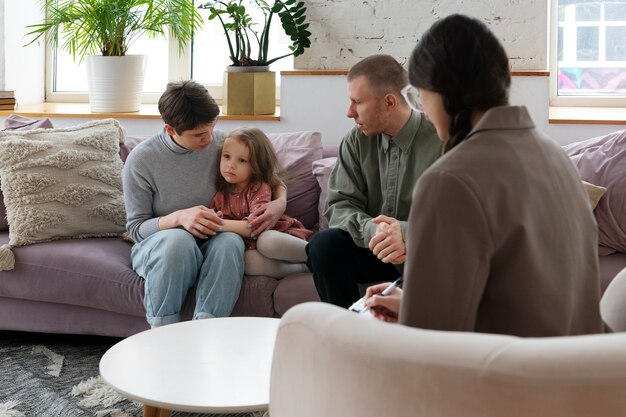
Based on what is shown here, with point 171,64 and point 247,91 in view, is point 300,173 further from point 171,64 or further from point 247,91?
point 171,64

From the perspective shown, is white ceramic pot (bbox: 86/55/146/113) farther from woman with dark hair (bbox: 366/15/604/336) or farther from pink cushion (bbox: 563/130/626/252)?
woman with dark hair (bbox: 366/15/604/336)

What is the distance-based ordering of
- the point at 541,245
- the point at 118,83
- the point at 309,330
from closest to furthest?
1. the point at 309,330
2. the point at 541,245
3. the point at 118,83

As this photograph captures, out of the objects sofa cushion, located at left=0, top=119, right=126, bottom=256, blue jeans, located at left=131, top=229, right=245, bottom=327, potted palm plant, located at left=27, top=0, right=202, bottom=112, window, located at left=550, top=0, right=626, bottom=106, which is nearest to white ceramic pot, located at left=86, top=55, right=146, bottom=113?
potted palm plant, located at left=27, top=0, right=202, bottom=112

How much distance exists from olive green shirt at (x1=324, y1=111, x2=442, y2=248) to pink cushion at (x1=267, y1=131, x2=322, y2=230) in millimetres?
403

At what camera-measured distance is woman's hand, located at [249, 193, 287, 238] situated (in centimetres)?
310

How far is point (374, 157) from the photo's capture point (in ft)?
9.62

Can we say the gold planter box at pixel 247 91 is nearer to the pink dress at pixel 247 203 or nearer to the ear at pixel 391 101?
A: the pink dress at pixel 247 203

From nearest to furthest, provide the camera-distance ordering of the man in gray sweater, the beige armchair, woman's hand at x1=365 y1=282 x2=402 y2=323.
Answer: the beige armchair → woman's hand at x1=365 y1=282 x2=402 y2=323 → the man in gray sweater

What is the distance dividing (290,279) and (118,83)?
1.67m

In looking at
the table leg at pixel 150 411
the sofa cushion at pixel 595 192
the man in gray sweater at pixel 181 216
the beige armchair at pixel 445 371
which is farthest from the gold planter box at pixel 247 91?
the beige armchair at pixel 445 371

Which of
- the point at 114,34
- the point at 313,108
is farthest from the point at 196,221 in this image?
the point at 114,34

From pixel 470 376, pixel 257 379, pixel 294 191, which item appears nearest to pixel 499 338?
pixel 470 376

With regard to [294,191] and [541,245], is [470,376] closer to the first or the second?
[541,245]

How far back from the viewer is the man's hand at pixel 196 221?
3.03 metres
